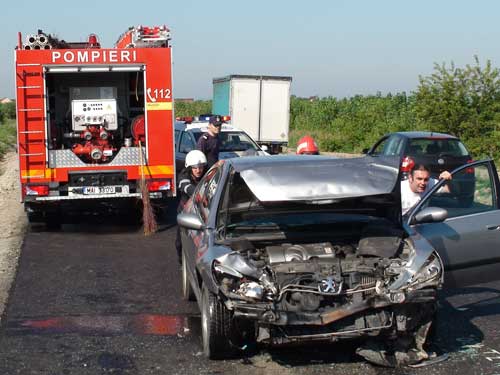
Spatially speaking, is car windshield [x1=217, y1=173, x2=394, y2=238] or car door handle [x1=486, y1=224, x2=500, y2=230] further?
car door handle [x1=486, y1=224, x2=500, y2=230]

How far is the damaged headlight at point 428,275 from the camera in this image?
5.66m

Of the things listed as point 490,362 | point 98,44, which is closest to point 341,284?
point 490,362

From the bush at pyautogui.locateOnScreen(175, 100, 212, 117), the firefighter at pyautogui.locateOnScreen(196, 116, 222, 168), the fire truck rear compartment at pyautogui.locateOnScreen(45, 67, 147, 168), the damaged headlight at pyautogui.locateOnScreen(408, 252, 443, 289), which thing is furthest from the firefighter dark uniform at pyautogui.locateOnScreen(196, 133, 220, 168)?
the bush at pyautogui.locateOnScreen(175, 100, 212, 117)

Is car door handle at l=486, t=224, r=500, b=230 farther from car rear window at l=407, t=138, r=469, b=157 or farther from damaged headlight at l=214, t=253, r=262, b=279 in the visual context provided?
car rear window at l=407, t=138, r=469, b=157

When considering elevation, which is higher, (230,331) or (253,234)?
(253,234)

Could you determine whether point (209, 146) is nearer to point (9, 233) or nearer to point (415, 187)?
point (9, 233)

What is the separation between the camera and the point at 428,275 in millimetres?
5727

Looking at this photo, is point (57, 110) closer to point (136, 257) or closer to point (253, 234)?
point (136, 257)

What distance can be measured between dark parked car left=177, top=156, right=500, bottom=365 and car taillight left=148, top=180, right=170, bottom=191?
5.70 meters

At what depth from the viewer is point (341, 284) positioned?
5633mm

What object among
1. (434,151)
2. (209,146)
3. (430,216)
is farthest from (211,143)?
(430,216)

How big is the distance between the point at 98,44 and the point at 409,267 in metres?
10.9

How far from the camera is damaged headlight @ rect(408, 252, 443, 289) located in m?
5.66

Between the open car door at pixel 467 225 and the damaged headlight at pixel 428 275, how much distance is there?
2.85 ft
